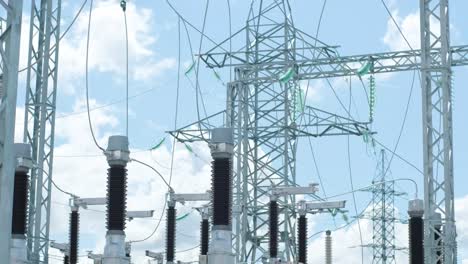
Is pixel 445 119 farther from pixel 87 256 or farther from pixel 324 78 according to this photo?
pixel 87 256

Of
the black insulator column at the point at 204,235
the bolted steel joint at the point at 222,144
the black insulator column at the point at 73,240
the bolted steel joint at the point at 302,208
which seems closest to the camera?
the bolted steel joint at the point at 222,144

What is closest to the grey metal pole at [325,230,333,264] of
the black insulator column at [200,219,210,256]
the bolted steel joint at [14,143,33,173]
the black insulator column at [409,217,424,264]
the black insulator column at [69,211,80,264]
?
the black insulator column at [200,219,210,256]

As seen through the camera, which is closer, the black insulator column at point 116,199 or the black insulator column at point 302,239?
the black insulator column at point 116,199

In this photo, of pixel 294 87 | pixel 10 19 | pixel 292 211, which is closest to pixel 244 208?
pixel 292 211

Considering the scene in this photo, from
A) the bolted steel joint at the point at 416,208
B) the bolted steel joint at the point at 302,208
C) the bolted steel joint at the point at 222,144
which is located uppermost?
the bolted steel joint at the point at 222,144

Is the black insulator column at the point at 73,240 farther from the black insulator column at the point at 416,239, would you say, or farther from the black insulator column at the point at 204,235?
the black insulator column at the point at 416,239

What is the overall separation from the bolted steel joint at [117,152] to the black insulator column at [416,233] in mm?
6831

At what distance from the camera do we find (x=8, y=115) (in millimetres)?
8711

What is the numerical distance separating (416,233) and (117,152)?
7.15 metres

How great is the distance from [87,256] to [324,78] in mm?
7833

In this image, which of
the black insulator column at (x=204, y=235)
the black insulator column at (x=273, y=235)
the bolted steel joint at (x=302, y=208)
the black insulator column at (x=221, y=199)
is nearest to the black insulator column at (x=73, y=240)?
the black insulator column at (x=204, y=235)

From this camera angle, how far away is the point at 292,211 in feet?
92.7

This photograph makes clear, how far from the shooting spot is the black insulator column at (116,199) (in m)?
13.3

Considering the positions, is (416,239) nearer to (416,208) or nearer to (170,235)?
(416,208)
